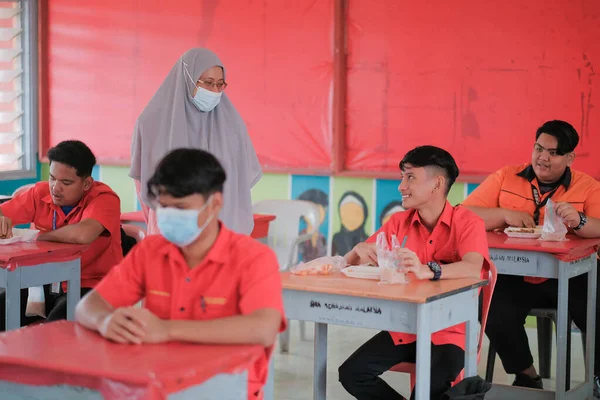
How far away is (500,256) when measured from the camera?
13.1 feet

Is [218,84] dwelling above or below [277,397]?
above

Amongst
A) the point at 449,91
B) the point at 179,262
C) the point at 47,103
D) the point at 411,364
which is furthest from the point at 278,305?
the point at 47,103

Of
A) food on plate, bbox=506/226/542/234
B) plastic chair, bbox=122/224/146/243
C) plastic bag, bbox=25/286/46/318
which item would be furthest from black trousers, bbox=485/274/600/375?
plastic bag, bbox=25/286/46/318

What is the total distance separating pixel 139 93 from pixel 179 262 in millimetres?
4558

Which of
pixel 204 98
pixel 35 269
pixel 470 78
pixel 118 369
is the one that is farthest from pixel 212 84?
pixel 470 78

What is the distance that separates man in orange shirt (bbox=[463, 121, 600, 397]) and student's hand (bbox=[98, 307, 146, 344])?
96.2 inches

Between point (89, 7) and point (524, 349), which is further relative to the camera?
point (89, 7)

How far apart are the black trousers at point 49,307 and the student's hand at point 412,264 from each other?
63.6 inches

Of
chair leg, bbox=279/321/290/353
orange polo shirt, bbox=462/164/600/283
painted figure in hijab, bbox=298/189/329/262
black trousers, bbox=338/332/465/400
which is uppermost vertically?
orange polo shirt, bbox=462/164/600/283

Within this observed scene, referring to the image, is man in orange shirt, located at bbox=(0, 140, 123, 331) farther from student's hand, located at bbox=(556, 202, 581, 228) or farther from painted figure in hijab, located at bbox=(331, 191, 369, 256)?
painted figure in hijab, located at bbox=(331, 191, 369, 256)

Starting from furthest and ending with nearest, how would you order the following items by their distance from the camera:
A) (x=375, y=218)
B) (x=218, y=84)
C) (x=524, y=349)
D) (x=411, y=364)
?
(x=375, y=218) → (x=524, y=349) → (x=218, y=84) → (x=411, y=364)

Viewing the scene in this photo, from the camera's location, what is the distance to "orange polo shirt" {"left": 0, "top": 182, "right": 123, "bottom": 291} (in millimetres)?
4109

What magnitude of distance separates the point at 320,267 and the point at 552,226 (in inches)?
55.8

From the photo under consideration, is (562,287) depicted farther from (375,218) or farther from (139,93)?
(139,93)
